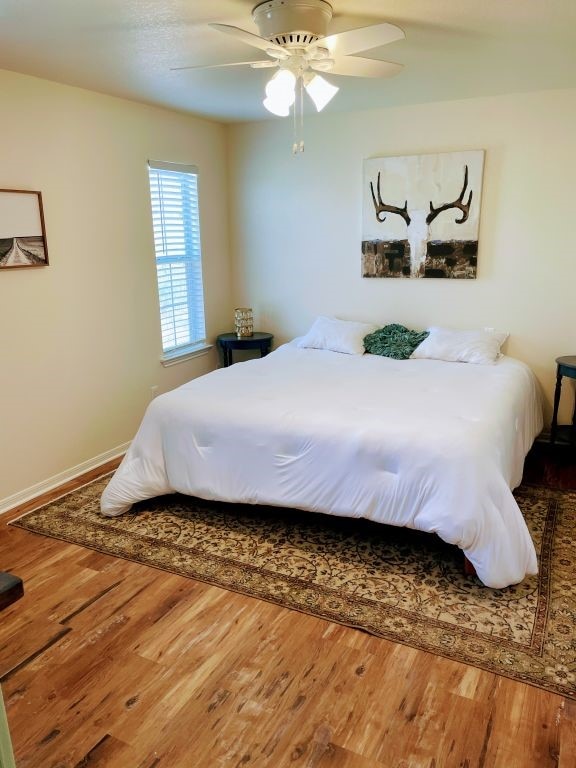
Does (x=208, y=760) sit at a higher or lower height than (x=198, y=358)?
lower

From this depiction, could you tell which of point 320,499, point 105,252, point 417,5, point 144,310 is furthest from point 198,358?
point 417,5

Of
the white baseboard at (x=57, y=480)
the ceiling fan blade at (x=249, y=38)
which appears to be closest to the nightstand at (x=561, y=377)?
the ceiling fan blade at (x=249, y=38)

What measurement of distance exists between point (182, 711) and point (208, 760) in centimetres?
22

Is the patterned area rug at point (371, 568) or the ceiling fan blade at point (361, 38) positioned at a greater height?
the ceiling fan blade at point (361, 38)

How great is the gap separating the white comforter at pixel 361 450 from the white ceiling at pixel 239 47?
1753mm

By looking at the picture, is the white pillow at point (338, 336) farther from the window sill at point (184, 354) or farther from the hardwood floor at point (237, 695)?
the hardwood floor at point (237, 695)

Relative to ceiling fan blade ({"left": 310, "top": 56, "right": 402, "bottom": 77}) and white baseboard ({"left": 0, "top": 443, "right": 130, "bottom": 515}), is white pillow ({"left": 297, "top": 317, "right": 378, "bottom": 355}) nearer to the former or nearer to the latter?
white baseboard ({"left": 0, "top": 443, "right": 130, "bottom": 515})

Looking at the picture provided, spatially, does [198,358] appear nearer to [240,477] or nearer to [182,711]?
[240,477]

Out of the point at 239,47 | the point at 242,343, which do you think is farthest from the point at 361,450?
the point at 242,343

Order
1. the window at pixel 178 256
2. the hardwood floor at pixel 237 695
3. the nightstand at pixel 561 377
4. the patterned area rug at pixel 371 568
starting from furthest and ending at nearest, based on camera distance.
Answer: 1. the window at pixel 178 256
2. the nightstand at pixel 561 377
3. the patterned area rug at pixel 371 568
4. the hardwood floor at pixel 237 695

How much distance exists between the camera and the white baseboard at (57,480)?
3340 mm

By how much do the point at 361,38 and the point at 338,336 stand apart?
2.43 meters

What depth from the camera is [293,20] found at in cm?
223

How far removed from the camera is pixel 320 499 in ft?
9.14
